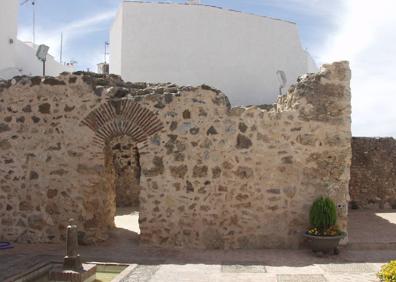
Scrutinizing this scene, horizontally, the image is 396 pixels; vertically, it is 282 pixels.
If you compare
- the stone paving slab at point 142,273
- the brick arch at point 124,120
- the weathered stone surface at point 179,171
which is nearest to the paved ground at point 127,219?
the weathered stone surface at point 179,171

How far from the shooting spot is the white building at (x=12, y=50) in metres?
16.8

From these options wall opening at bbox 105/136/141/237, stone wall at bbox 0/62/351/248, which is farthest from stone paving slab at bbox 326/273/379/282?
wall opening at bbox 105/136/141/237

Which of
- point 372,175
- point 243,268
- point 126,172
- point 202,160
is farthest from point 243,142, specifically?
point 372,175

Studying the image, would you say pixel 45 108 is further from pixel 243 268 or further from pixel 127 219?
pixel 243 268

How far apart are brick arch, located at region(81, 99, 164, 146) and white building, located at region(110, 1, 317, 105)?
1029cm

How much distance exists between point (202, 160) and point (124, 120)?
5.36ft

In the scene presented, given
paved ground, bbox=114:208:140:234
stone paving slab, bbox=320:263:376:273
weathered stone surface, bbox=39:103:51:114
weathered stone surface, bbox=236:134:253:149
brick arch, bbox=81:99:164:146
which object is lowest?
stone paving slab, bbox=320:263:376:273

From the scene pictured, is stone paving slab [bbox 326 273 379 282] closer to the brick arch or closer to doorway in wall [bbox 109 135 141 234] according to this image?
the brick arch

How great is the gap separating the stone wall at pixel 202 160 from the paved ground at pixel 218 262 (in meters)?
0.43

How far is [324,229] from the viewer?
26.5 feet

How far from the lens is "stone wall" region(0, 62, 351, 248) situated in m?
8.52

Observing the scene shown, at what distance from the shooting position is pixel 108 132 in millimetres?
8797

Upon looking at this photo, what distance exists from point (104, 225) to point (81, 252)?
95cm

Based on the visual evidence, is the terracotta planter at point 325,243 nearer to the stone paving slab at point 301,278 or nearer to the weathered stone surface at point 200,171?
the stone paving slab at point 301,278
